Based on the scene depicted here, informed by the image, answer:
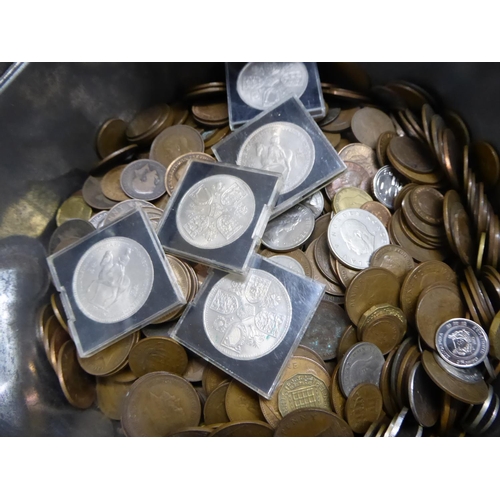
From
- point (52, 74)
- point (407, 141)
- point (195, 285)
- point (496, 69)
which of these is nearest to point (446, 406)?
point (195, 285)

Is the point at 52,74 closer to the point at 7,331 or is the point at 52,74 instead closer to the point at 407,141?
the point at 7,331

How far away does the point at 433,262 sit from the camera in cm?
156

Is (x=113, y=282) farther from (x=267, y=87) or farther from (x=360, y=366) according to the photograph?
(x=267, y=87)

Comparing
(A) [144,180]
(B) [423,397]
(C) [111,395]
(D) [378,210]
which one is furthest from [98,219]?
(B) [423,397]

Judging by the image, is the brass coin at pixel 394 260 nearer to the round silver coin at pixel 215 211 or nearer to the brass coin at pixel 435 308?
the brass coin at pixel 435 308

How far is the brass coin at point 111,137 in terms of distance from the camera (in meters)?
1.89

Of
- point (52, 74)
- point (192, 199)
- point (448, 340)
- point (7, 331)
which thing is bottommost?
point (7, 331)

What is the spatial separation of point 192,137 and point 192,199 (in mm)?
405

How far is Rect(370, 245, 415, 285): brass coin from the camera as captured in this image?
5.24 feet

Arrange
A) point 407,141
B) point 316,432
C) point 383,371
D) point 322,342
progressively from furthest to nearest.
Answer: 1. point 407,141
2. point 322,342
3. point 383,371
4. point 316,432

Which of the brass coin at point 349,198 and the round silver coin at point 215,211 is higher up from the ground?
the brass coin at point 349,198

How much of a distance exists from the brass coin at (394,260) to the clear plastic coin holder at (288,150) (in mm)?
334

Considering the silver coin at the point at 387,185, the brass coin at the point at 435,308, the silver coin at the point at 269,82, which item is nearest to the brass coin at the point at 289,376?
the brass coin at the point at 435,308

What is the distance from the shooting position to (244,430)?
133cm
